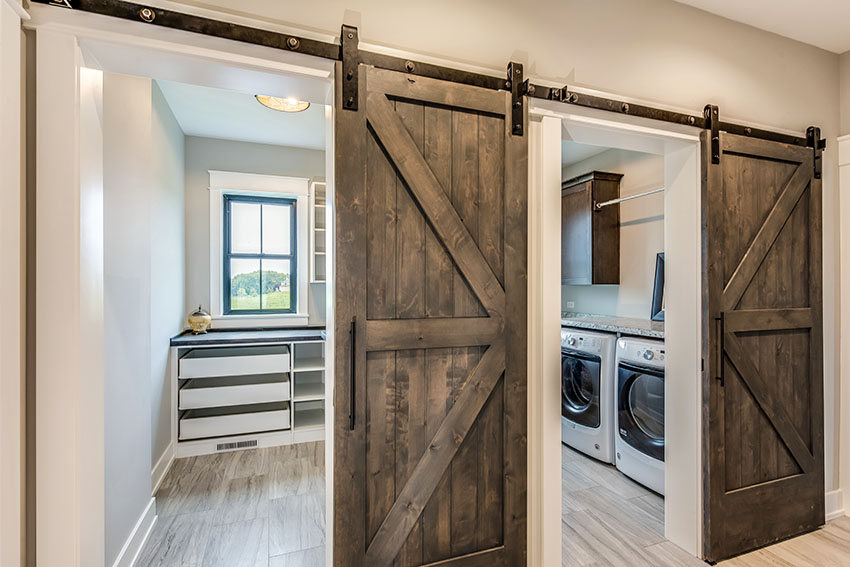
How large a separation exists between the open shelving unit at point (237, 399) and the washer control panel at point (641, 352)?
2593 millimetres

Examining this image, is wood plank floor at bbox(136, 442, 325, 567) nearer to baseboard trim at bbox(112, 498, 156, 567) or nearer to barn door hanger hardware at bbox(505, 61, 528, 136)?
baseboard trim at bbox(112, 498, 156, 567)

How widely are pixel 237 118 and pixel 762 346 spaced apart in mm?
4220

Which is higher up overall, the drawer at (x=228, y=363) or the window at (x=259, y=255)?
the window at (x=259, y=255)

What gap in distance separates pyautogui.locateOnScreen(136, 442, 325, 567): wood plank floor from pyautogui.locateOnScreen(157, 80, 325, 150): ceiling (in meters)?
2.82

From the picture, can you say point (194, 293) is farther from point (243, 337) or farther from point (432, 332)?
point (432, 332)

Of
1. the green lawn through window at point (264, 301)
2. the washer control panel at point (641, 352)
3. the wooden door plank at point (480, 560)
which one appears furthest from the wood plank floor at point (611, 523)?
the green lawn through window at point (264, 301)

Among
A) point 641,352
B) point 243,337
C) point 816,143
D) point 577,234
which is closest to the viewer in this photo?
point 816,143

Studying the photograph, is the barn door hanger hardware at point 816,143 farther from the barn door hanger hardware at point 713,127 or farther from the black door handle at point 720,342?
the black door handle at point 720,342

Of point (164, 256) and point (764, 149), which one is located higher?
point (764, 149)

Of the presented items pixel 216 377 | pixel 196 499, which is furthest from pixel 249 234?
pixel 196 499

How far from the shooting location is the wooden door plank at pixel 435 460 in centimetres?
153

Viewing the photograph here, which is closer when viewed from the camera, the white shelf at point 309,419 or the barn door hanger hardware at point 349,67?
the barn door hanger hardware at point 349,67

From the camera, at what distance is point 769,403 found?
2.22 metres

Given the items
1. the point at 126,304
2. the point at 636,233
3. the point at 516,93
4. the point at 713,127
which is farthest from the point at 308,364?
the point at 713,127
